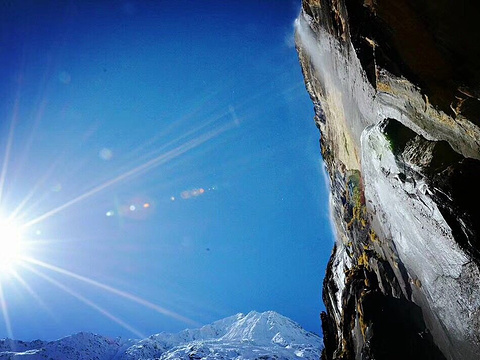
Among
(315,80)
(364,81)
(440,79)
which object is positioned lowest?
(440,79)

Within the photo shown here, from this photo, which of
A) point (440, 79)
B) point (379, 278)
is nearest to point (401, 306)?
point (379, 278)

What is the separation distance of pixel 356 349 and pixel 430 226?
34.4 ft

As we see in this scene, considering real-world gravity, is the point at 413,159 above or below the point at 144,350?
below

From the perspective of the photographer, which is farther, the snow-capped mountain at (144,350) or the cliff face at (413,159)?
the snow-capped mountain at (144,350)

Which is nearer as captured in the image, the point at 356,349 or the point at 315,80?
the point at 356,349

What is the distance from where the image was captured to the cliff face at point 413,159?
697 centimetres

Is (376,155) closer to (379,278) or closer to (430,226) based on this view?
(430,226)

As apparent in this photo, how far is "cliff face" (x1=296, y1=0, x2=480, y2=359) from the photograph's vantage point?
6973 millimetres

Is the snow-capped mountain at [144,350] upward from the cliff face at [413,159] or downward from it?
upward

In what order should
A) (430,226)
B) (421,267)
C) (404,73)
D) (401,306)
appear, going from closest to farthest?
(430,226) → (404,73) → (421,267) → (401,306)

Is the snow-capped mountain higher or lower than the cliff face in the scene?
higher

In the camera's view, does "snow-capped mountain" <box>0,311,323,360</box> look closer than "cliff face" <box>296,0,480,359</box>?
No

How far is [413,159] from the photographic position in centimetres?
818

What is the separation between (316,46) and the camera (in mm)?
16844
